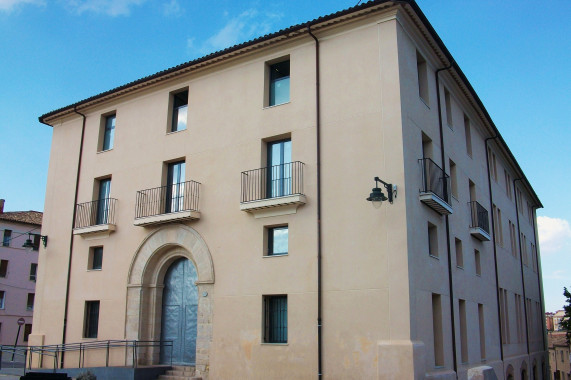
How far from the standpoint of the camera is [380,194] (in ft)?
46.5

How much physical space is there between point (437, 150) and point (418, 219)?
12.2ft

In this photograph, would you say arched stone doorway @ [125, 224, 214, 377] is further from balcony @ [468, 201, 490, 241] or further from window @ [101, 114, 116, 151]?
balcony @ [468, 201, 490, 241]

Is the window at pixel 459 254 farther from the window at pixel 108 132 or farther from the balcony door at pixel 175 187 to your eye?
the window at pixel 108 132

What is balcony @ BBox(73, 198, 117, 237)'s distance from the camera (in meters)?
21.2

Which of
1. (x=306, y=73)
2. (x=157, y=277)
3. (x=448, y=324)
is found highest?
(x=306, y=73)

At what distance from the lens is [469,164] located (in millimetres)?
22875

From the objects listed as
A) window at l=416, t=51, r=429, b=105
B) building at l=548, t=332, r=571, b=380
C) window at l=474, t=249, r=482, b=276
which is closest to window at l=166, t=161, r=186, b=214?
window at l=416, t=51, r=429, b=105

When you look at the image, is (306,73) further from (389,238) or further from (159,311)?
(159,311)

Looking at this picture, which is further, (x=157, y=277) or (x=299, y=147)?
(x=157, y=277)

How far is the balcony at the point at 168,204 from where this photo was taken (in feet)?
62.7

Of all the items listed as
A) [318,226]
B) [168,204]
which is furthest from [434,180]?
[168,204]

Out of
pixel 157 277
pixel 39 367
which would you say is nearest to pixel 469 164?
pixel 157 277

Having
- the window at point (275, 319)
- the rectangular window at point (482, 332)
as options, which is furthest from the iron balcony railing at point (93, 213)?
the rectangular window at point (482, 332)

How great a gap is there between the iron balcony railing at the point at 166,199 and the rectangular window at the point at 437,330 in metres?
8.65
